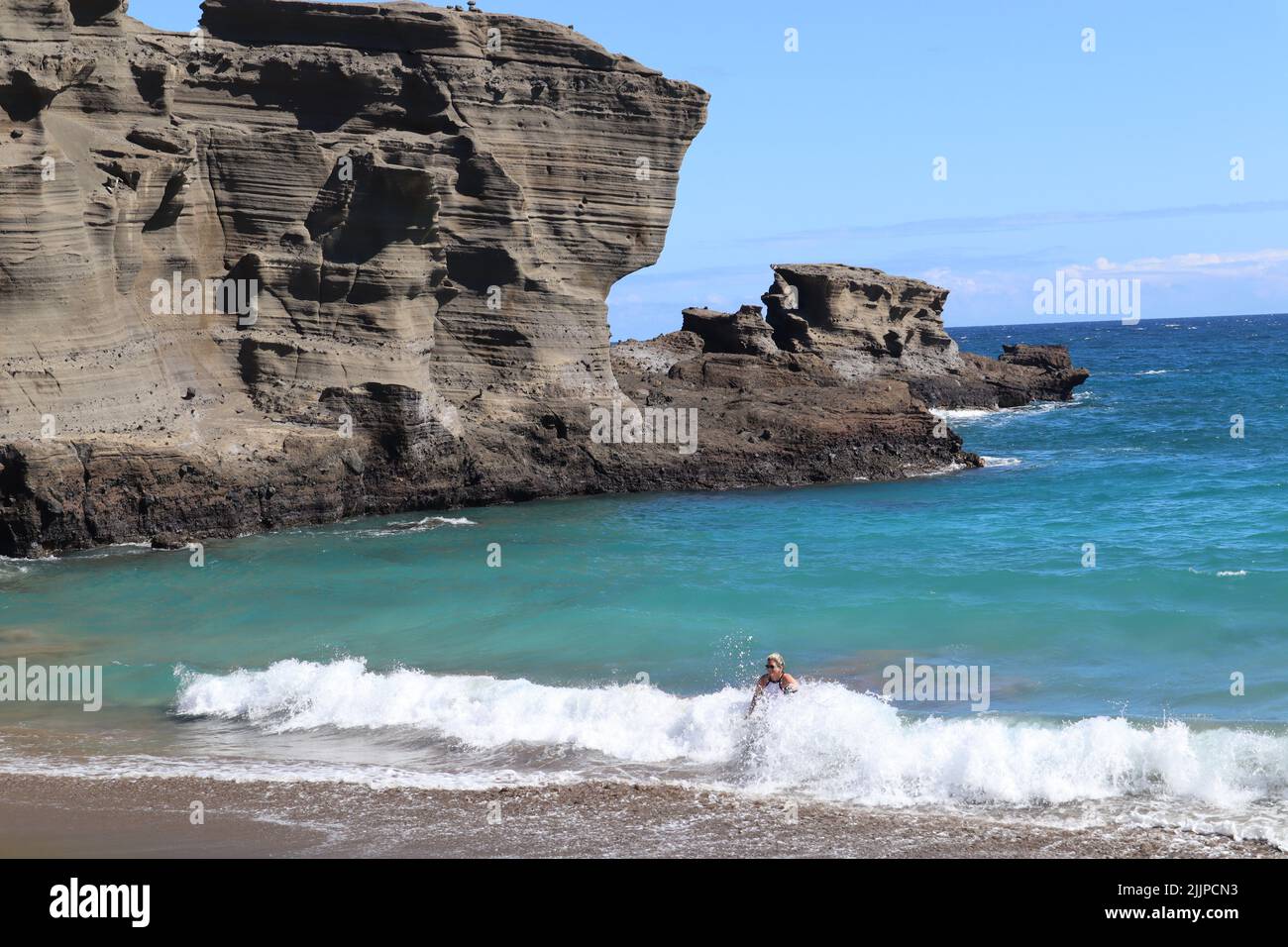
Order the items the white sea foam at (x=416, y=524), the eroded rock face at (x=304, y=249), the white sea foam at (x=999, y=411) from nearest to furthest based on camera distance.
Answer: the eroded rock face at (x=304, y=249)
the white sea foam at (x=416, y=524)
the white sea foam at (x=999, y=411)

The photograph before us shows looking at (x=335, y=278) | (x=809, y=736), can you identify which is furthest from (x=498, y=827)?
(x=335, y=278)

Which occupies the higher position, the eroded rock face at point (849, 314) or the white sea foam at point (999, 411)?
the eroded rock face at point (849, 314)

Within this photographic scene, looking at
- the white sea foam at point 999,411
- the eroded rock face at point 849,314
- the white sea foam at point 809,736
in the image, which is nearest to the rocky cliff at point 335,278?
the white sea foam at point 809,736

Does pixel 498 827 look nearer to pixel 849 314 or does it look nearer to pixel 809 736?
pixel 809 736

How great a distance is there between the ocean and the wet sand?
0.31 meters

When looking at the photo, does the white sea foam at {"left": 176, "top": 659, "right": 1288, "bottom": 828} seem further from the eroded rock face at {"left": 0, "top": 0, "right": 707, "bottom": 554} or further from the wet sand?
the eroded rock face at {"left": 0, "top": 0, "right": 707, "bottom": 554}

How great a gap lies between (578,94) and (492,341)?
18.3ft

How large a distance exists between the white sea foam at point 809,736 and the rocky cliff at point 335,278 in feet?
31.5

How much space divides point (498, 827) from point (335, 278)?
17895 mm

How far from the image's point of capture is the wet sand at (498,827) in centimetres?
1045

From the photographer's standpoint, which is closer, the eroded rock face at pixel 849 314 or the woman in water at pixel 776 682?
the woman in water at pixel 776 682

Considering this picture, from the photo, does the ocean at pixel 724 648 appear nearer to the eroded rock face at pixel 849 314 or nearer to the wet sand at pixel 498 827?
the wet sand at pixel 498 827

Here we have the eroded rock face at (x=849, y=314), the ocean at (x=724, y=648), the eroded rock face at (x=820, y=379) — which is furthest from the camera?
the eroded rock face at (x=849, y=314)
